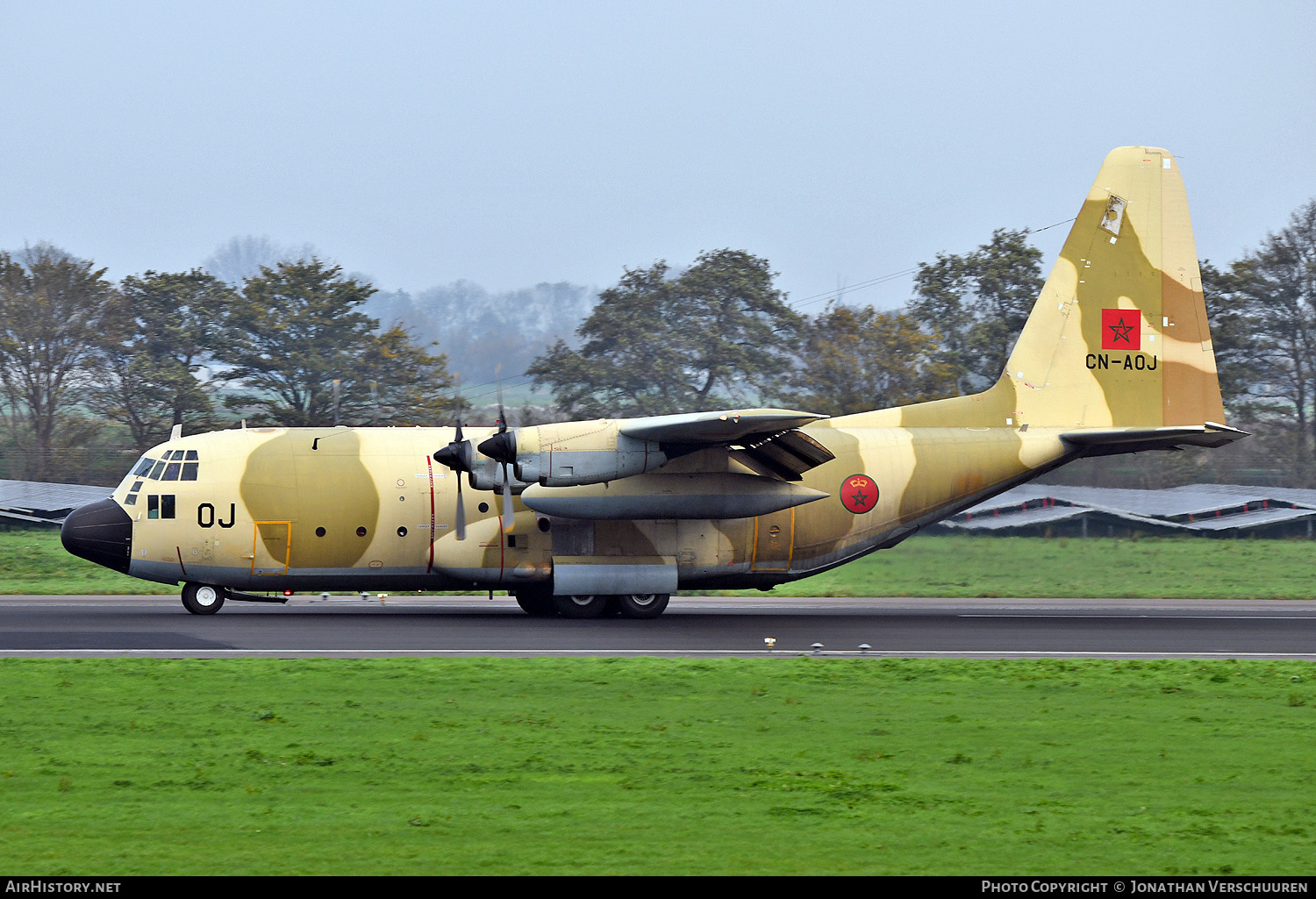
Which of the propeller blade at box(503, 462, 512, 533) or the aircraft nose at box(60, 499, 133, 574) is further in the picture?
the aircraft nose at box(60, 499, 133, 574)

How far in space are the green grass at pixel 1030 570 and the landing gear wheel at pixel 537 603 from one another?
7225mm

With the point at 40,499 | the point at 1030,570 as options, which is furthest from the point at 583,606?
the point at 40,499

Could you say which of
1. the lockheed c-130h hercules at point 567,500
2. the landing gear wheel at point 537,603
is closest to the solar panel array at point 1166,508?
the lockheed c-130h hercules at point 567,500

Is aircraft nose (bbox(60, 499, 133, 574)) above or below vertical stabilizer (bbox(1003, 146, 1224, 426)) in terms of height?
below

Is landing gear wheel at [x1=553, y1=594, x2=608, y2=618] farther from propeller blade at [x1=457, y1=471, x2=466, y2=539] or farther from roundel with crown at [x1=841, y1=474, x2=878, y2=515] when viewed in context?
roundel with crown at [x1=841, y1=474, x2=878, y2=515]

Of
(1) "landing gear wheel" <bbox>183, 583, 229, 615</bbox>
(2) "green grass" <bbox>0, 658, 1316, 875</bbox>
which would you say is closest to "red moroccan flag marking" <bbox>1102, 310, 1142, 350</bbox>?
(2) "green grass" <bbox>0, 658, 1316, 875</bbox>

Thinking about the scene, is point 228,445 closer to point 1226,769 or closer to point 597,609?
point 597,609

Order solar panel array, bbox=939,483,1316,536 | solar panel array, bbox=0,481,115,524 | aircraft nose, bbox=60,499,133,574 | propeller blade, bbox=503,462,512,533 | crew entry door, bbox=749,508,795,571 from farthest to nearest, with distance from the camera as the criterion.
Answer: solar panel array, bbox=0,481,115,524, solar panel array, bbox=939,483,1316,536, crew entry door, bbox=749,508,795,571, aircraft nose, bbox=60,499,133,574, propeller blade, bbox=503,462,512,533

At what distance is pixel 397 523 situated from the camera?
73.4ft

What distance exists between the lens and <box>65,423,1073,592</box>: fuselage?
2216cm

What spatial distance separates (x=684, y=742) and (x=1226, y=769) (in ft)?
16.1

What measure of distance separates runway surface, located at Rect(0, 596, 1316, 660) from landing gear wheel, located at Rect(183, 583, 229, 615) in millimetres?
213

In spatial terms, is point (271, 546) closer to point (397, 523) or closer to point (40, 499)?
point (397, 523)

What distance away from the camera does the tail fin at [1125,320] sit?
25.3 m
